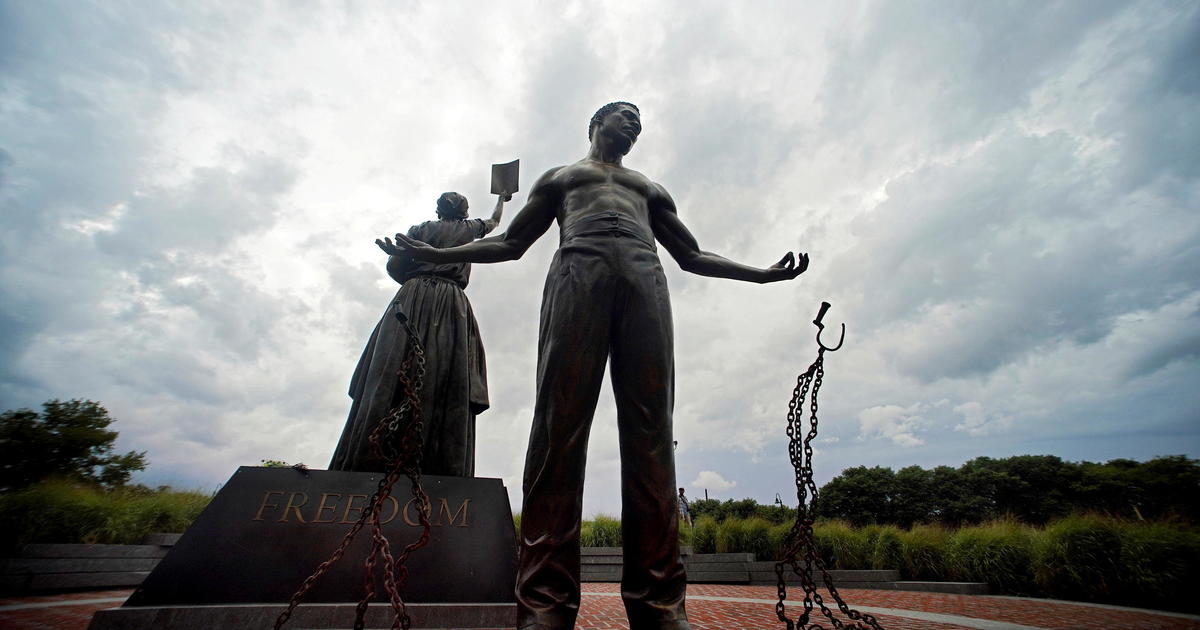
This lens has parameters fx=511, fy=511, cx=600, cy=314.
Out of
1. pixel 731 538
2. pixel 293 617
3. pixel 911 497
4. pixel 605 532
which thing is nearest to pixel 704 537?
pixel 731 538

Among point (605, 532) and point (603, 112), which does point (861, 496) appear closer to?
point (605, 532)

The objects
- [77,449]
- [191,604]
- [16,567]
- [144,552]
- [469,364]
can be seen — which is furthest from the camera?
[77,449]

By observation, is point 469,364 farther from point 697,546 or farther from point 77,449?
point 77,449

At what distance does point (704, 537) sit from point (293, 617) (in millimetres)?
12621

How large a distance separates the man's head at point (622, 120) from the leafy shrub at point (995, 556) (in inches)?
420

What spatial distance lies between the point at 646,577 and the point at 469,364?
3.85m

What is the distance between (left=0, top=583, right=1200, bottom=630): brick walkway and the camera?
4.49 meters

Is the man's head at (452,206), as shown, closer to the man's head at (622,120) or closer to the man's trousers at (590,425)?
the man's head at (622,120)

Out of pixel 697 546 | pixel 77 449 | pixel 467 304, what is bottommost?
pixel 697 546

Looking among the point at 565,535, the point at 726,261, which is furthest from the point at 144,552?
the point at 726,261

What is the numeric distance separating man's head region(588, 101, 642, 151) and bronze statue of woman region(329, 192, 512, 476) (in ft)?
7.46

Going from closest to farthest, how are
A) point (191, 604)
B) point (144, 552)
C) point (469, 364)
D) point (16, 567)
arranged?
point (191, 604) → point (469, 364) → point (16, 567) → point (144, 552)

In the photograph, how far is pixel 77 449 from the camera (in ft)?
41.2

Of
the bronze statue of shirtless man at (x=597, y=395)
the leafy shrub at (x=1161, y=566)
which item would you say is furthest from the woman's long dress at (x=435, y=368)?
the leafy shrub at (x=1161, y=566)
